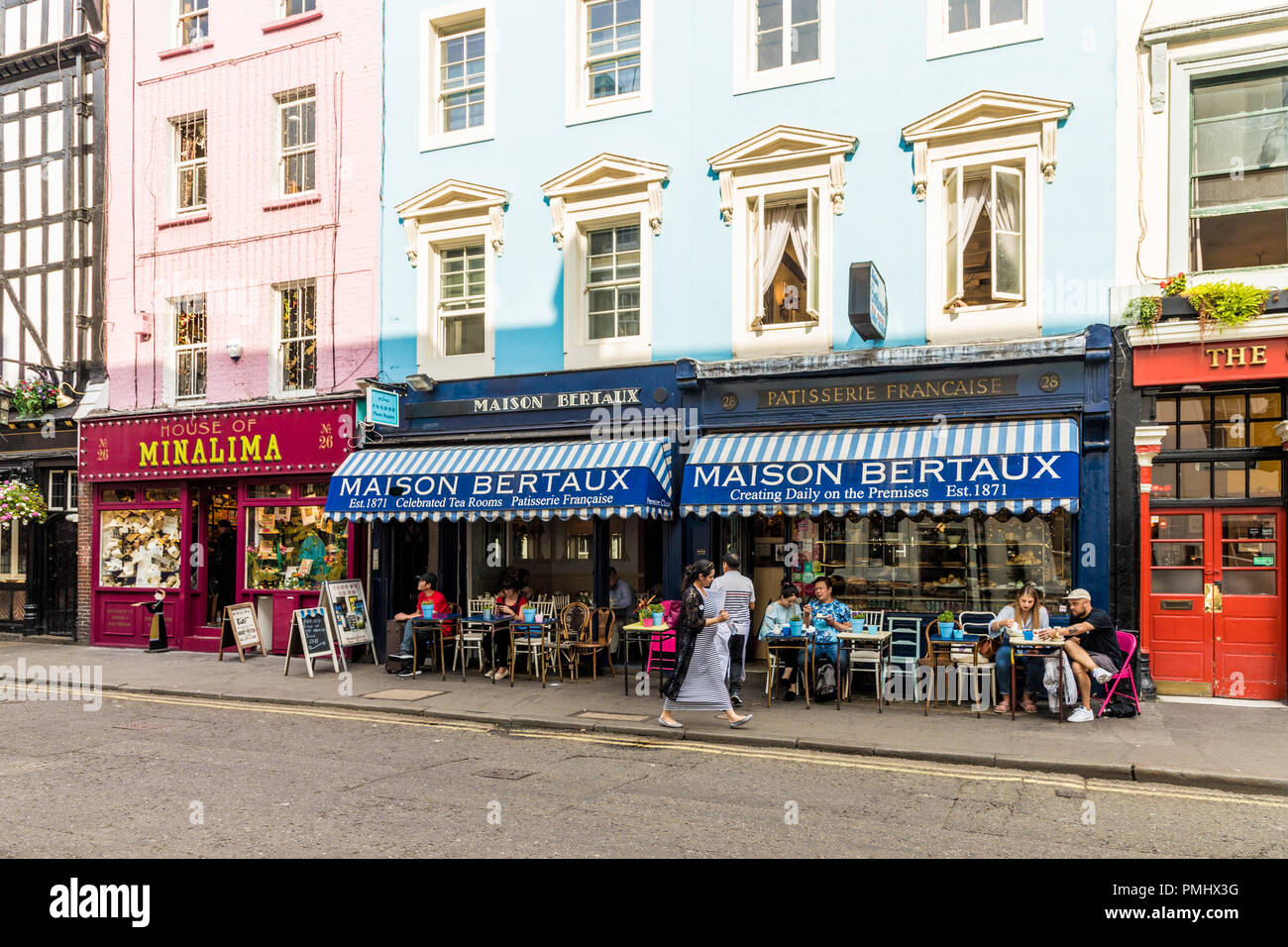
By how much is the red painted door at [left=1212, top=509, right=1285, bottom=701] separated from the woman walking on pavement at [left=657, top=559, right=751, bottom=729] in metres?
6.26

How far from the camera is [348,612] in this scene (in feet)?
50.2

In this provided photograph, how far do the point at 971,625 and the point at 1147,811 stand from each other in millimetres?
→ 4944

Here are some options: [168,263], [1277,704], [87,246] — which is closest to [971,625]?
[1277,704]

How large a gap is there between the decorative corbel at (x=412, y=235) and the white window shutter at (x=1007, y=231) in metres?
9.01

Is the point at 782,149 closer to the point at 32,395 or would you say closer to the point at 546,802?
the point at 546,802

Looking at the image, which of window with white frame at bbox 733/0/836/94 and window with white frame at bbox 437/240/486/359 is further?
window with white frame at bbox 437/240/486/359

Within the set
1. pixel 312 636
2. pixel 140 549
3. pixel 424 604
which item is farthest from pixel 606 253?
pixel 140 549

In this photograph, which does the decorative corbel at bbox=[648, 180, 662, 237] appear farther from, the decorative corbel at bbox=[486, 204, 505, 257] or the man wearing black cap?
the man wearing black cap

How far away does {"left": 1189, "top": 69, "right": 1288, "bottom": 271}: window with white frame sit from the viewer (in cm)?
1198

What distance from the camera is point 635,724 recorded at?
10648 millimetres

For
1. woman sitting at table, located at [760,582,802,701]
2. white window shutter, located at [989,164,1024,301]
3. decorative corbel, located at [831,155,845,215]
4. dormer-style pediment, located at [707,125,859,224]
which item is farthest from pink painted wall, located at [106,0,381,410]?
white window shutter, located at [989,164,1024,301]

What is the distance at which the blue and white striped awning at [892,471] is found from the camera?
452 inches

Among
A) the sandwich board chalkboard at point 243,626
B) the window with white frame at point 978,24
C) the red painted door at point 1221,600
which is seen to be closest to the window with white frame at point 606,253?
the window with white frame at point 978,24
